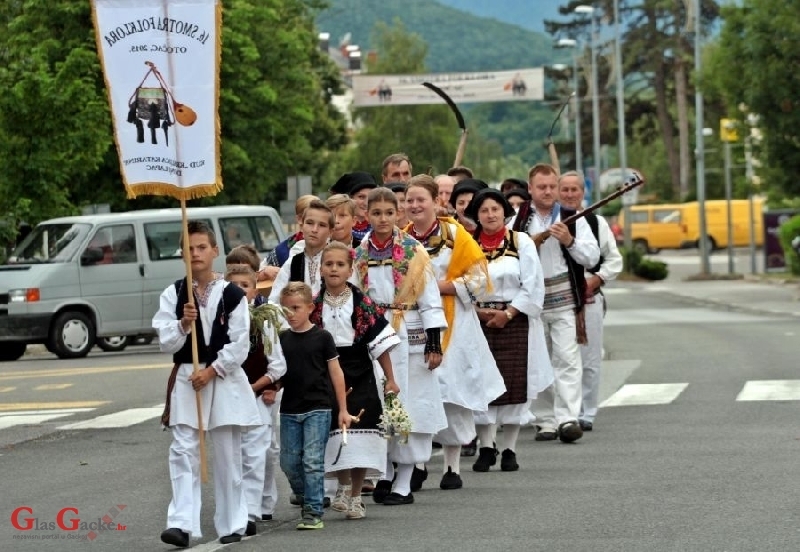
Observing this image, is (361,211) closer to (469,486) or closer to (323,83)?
(469,486)

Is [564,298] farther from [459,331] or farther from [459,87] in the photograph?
[459,87]

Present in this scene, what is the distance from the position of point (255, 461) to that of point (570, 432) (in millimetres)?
4596

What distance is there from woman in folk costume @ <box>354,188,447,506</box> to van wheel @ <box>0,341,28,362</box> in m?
17.7

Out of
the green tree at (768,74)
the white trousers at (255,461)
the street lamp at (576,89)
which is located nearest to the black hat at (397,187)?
the white trousers at (255,461)

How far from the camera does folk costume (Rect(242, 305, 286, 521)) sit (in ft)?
31.8

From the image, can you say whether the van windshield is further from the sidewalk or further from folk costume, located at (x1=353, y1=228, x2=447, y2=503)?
folk costume, located at (x1=353, y1=228, x2=447, y2=503)

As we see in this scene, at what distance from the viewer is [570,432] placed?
13.9 metres

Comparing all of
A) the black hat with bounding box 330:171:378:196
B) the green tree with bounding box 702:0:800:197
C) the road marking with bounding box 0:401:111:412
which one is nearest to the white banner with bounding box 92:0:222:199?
the black hat with bounding box 330:171:378:196

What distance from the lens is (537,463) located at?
503 inches

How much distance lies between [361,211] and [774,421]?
4.25 m

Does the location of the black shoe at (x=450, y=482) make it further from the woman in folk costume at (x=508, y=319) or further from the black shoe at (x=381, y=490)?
the woman in folk costume at (x=508, y=319)

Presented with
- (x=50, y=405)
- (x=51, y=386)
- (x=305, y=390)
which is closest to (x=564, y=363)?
(x=305, y=390)

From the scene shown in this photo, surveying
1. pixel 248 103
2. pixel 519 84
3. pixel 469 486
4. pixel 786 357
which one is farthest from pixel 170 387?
pixel 519 84

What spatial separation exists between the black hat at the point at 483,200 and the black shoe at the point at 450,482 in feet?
6.40
